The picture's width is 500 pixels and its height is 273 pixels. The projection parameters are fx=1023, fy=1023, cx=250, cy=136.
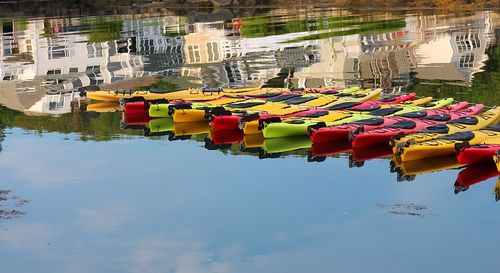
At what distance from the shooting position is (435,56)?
142 feet

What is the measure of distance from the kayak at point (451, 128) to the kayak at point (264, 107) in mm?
4033

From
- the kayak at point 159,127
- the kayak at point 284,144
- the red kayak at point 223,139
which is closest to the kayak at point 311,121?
the kayak at point 284,144

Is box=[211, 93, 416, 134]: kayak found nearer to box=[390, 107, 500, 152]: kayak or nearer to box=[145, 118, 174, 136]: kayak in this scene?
box=[145, 118, 174, 136]: kayak

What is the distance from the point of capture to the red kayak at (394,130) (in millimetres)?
24062

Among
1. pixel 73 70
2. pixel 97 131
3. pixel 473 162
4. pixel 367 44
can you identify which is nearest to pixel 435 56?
pixel 367 44

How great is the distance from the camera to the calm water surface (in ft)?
61.5

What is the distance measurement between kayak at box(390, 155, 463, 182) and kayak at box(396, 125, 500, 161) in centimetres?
14

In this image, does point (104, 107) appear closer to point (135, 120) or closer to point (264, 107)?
point (135, 120)

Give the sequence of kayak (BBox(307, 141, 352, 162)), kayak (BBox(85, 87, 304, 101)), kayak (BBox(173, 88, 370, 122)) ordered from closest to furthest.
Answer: kayak (BBox(307, 141, 352, 162)) < kayak (BBox(173, 88, 370, 122)) < kayak (BBox(85, 87, 304, 101))

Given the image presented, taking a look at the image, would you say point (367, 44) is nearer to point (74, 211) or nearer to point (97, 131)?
point (97, 131)

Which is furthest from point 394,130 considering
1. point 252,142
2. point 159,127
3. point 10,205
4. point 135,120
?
point 135,120

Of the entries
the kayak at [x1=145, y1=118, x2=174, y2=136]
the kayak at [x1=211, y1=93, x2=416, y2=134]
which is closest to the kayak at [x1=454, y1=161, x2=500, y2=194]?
the kayak at [x1=211, y1=93, x2=416, y2=134]

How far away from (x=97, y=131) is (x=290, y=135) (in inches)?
270

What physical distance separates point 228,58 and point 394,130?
21.6m
